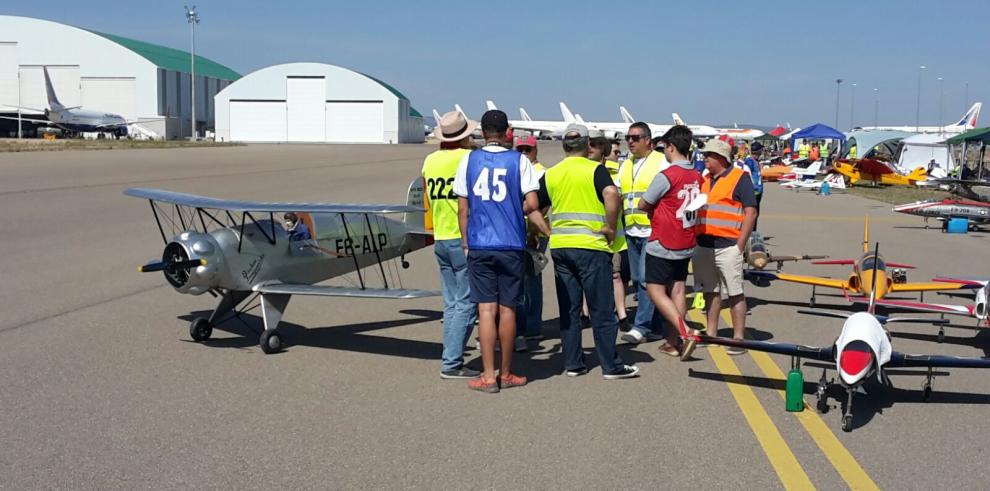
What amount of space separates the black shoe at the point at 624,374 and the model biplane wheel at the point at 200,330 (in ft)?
11.0

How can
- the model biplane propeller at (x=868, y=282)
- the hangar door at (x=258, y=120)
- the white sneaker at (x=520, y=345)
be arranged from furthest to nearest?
1. the hangar door at (x=258, y=120)
2. the model biplane propeller at (x=868, y=282)
3. the white sneaker at (x=520, y=345)

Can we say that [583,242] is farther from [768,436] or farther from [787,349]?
[768,436]

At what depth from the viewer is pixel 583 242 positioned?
20.9 ft

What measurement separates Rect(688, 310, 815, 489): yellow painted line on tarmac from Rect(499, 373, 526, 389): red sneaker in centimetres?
139

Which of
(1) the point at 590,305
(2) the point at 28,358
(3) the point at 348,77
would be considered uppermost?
(3) the point at 348,77

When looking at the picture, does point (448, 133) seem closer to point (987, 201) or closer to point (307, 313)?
point (307, 313)

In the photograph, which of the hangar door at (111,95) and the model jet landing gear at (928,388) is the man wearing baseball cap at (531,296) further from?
the hangar door at (111,95)

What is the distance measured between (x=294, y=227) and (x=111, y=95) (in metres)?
82.9

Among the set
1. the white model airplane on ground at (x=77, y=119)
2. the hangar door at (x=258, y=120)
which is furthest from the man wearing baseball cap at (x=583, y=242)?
the hangar door at (x=258, y=120)

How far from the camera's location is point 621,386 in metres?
6.34

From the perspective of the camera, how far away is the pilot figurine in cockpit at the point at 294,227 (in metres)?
8.08

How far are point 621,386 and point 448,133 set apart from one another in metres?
2.15

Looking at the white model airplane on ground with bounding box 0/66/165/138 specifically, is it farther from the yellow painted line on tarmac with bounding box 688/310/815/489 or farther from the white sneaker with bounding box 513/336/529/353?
the yellow painted line on tarmac with bounding box 688/310/815/489

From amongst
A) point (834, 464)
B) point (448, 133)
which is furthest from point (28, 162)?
point (834, 464)
